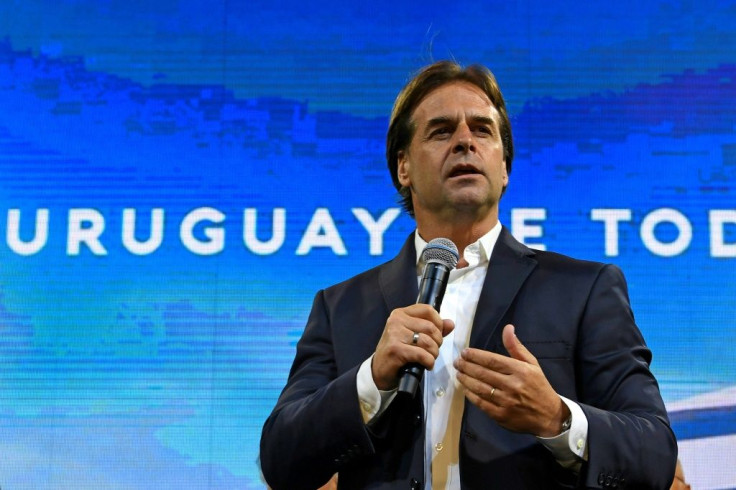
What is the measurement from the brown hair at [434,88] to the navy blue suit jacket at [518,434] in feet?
1.49

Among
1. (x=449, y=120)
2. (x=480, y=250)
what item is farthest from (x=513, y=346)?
(x=449, y=120)

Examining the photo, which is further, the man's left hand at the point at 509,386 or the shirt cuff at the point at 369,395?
the shirt cuff at the point at 369,395

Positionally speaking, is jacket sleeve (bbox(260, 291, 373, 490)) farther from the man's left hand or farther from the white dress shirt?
the man's left hand

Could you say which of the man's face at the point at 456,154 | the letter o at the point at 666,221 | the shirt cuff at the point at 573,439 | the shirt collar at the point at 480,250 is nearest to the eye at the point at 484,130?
the man's face at the point at 456,154

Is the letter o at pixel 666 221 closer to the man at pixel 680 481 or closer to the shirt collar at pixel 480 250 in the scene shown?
the man at pixel 680 481

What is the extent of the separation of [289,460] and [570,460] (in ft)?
1.74

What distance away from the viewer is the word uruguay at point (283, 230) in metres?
3.42

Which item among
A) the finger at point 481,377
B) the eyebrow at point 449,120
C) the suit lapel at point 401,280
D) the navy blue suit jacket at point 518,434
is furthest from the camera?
the eyebrow at point 449,120

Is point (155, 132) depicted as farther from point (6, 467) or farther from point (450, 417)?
point (450, 417)

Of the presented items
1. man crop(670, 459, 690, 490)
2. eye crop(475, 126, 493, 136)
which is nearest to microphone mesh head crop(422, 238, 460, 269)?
eye crop(475, 126, 493, 136)

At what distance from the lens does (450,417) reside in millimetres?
1871

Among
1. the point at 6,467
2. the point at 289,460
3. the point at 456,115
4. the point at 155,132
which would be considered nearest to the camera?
the point at 289,460

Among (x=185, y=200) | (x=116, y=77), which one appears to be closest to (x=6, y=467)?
(x=185, y=200)

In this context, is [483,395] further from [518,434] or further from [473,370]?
[518,434]
